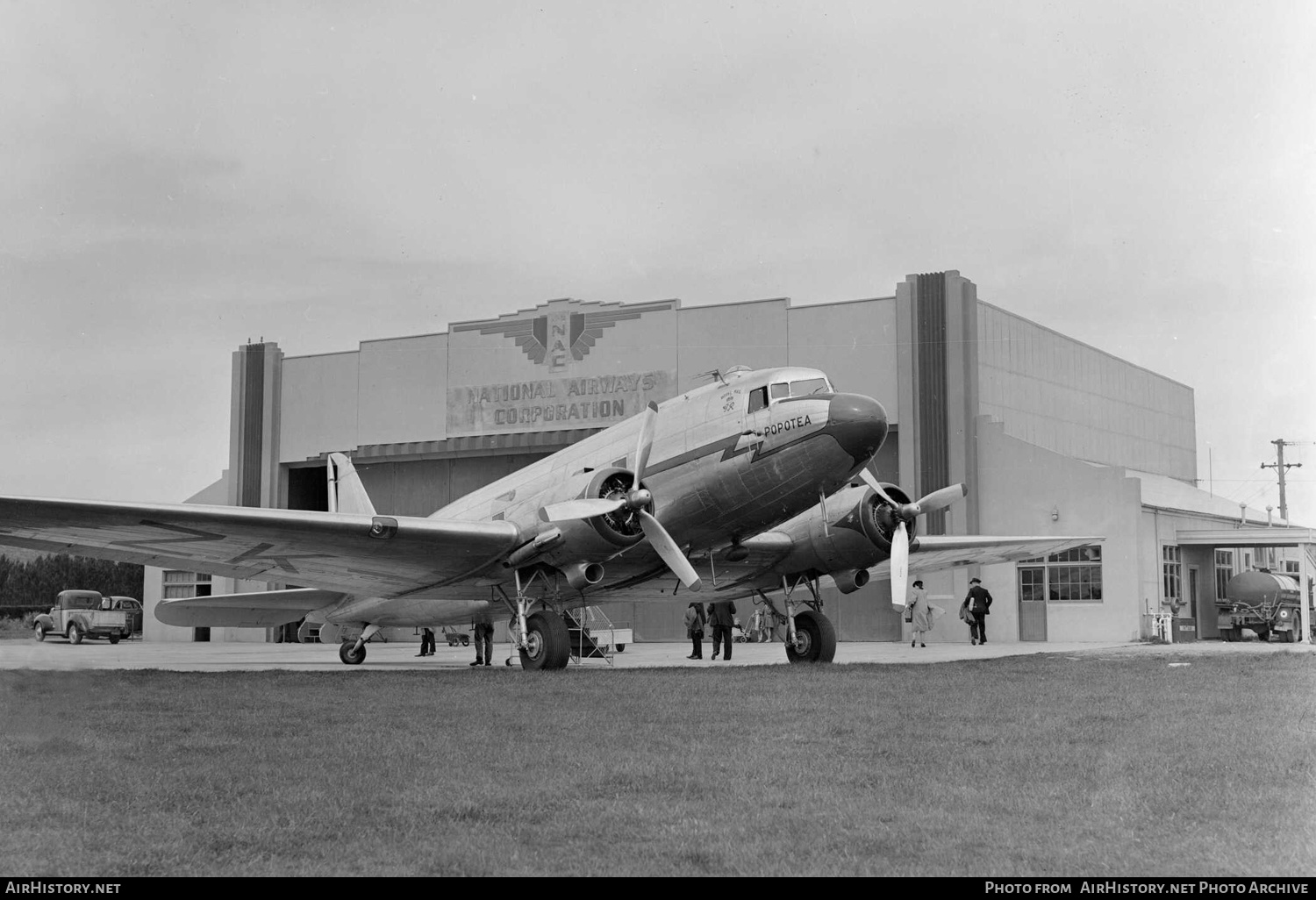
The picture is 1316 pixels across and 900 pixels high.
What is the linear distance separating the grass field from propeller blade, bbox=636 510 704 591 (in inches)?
169

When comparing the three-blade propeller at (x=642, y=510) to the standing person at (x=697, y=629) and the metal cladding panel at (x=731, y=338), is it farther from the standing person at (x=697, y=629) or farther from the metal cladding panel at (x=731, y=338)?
the metal cladding panel at (x=731, y=338)

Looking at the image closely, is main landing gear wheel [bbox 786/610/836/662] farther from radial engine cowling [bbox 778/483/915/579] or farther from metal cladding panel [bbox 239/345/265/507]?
metal cladding panel [bbox 239/345/265/507]

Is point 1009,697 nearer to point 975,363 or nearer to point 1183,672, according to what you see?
point 1183,672

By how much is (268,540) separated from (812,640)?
9222 mm

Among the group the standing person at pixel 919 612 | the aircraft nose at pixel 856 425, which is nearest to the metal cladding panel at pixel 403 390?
the standing person at pixel 919 612

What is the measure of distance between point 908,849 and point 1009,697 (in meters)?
7.66

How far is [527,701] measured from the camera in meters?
12.8

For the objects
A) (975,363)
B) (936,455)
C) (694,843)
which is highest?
(975,363)

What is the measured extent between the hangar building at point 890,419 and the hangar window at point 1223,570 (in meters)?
0.13

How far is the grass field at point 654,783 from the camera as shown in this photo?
5648mm

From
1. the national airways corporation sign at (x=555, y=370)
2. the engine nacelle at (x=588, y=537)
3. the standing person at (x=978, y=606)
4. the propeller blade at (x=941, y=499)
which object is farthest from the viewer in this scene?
the national airways corporation sign at (x=555, y=370)

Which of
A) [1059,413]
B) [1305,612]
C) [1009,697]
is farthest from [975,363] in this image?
[1009,697]

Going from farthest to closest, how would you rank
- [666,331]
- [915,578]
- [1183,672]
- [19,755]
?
[666,331], [915,578], [1183,672], [19,755]

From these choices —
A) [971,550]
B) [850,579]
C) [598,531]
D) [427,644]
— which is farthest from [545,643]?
[427,644]
